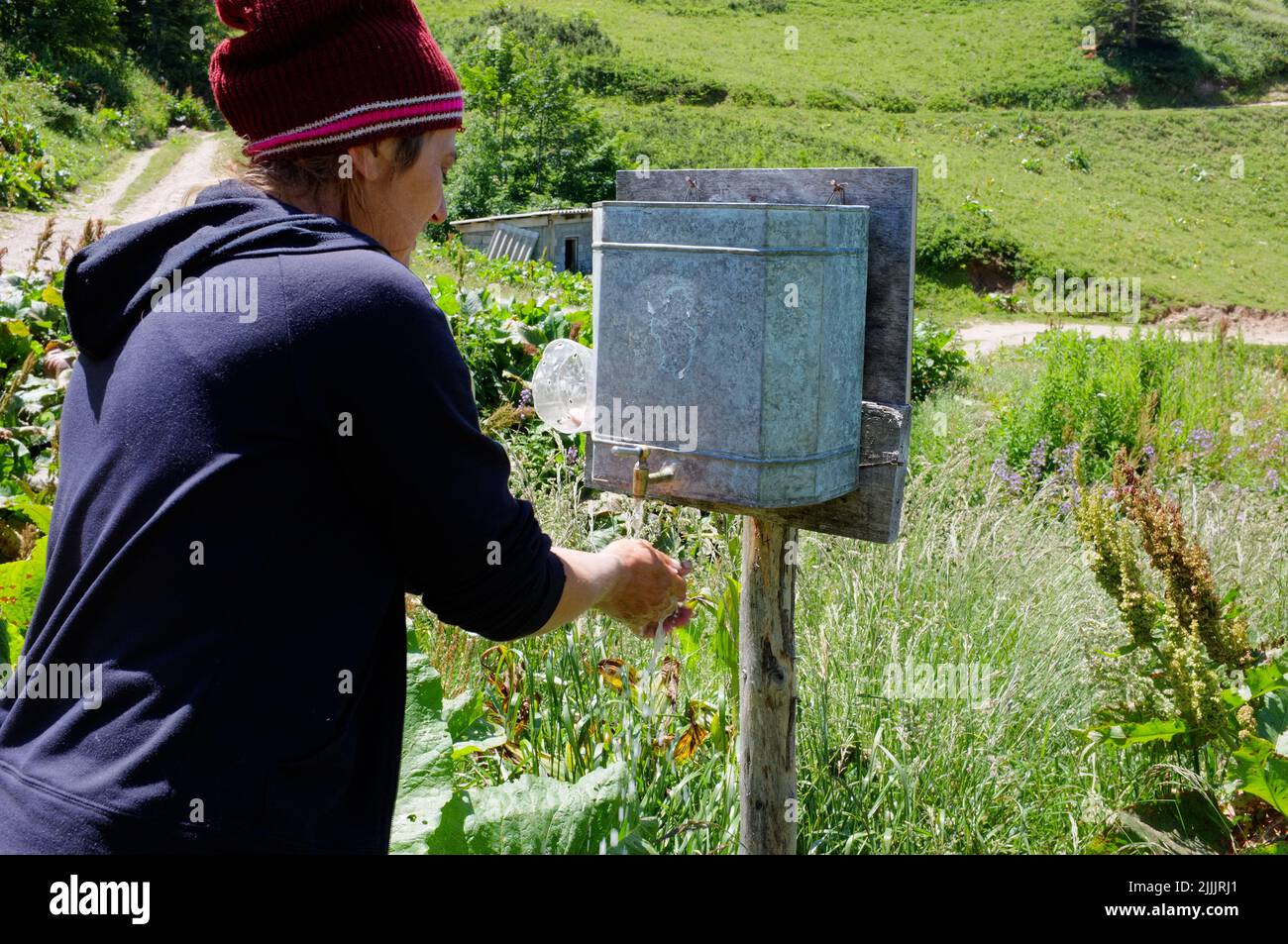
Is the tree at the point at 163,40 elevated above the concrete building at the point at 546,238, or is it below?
above

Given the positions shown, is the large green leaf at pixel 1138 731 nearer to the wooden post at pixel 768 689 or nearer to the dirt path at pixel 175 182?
the wooden post at pixel 768 689

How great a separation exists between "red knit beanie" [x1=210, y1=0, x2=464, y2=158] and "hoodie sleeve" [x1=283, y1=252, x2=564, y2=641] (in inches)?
10.6

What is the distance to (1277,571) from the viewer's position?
397cm

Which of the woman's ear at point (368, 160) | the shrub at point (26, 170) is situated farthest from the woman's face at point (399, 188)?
the shrub at point (26, 170)

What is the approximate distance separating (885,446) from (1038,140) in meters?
42.9

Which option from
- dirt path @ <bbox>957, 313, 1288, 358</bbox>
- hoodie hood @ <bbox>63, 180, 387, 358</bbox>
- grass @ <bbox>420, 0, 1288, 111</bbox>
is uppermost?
grass @ <bbox>420, 0, 1288, 111</bbox>

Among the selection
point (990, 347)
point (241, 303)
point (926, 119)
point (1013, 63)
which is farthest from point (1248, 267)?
point (241, 303)

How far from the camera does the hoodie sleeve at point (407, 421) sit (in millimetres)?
1281

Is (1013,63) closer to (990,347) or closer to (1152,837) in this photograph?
(990,347)

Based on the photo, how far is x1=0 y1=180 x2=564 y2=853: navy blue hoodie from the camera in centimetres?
124

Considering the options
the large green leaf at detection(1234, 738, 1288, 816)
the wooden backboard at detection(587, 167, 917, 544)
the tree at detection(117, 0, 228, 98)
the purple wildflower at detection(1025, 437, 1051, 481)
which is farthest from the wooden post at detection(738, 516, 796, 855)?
the tree at detection(117, 0, 228, 98)

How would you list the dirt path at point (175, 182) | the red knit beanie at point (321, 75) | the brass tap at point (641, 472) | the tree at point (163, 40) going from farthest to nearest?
the tree at point (163, 40) → the dirt path at point (175, 182) → the brass tap at point (641, 472) → the red knit beanie at point (321, 75)

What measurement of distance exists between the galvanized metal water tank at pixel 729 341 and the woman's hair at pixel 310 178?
498 mm

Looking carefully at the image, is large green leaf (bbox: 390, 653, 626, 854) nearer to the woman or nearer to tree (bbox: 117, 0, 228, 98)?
the woman
